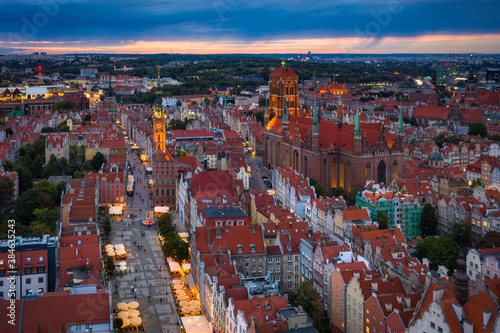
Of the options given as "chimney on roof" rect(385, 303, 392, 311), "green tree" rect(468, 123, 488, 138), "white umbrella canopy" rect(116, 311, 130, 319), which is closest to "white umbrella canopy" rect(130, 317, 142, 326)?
"white umbrella canopy" rect(116, 311, 130, 319)

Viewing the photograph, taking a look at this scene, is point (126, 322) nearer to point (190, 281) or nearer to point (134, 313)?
point (134, 313)

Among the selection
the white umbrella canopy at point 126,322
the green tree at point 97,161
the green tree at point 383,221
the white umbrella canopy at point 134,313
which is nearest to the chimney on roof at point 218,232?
the white umbrella canopy at point 134,313

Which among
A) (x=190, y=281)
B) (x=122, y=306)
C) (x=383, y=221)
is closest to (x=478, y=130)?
(x=383, y=221)

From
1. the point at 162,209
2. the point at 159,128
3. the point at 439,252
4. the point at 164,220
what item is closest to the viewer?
the point at 439,252

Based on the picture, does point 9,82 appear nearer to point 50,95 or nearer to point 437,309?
point 50,95

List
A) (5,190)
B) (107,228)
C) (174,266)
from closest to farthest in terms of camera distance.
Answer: (174,266) < (107,228) < (5,190)

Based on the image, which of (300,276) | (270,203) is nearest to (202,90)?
(270,203)

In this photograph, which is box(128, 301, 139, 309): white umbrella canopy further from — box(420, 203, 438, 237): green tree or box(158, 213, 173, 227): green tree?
box(420, 203, 438, 237): green tree

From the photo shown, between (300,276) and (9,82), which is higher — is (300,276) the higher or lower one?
the lower one
